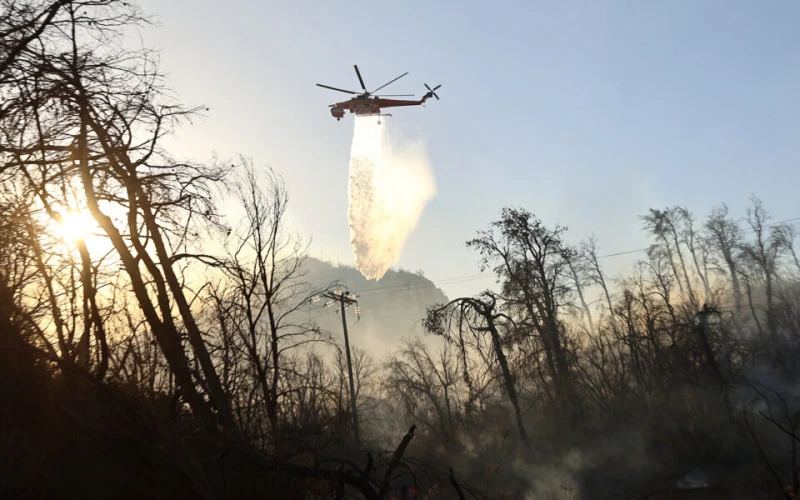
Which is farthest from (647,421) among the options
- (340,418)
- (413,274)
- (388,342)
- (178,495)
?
(413,274)

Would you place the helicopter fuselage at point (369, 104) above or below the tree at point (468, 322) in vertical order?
above

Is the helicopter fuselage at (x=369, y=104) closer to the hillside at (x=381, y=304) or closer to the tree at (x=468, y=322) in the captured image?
the tree at (x=468, y=322)

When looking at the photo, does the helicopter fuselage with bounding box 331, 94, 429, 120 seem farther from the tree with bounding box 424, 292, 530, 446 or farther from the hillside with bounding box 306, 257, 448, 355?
the hillside with bounding box 306, 257, 448, 355

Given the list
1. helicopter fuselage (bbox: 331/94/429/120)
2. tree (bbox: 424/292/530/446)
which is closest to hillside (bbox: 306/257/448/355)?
helicopter fuselage (bbox: 331/94/429/120)

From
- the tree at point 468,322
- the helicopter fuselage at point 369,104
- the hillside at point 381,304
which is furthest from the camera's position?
the hillside at point 381,304

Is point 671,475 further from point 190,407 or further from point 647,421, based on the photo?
point 190,407

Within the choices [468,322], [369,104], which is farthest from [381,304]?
[468,322]

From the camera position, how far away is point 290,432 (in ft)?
15.1

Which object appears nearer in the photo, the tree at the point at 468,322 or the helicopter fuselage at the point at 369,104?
the tree at the point at 468,322

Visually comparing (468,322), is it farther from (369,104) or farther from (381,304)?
(381,304)

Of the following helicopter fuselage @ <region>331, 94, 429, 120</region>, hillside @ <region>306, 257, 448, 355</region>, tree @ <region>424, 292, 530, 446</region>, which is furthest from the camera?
hillside @ <region>306, 257, 448, 355</region>

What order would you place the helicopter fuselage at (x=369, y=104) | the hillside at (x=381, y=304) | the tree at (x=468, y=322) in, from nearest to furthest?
the tree at (x=468, y=322)
the helicopter fuselage at (x=369, y=104)
the hillside at (x=381, y=304)

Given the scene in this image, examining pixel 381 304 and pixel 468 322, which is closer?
pixel 468 322

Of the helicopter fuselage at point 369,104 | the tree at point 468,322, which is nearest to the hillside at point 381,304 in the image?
the helicopter fuselage at point 369,104
